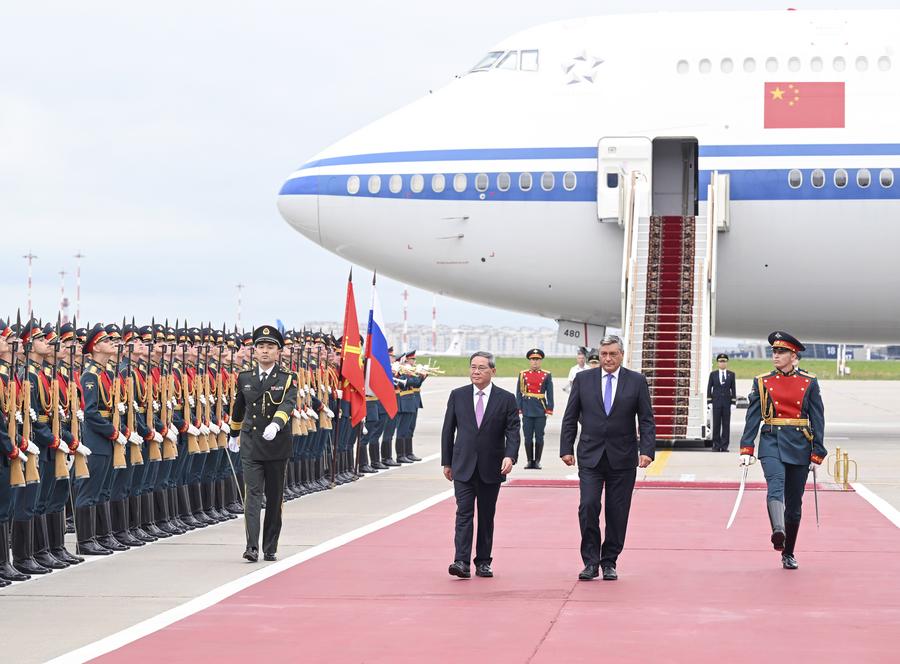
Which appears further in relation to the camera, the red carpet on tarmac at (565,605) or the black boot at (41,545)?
the black boot at (41,545)

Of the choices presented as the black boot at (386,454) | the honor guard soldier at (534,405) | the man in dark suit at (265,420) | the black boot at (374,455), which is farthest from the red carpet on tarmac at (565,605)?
the black boot at (386,454)

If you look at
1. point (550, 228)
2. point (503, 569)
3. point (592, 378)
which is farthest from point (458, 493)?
point (550, 228)

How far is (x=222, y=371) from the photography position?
1324 centimetres

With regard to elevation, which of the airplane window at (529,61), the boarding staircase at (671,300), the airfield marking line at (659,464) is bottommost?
the airfield marking line at (659,464)

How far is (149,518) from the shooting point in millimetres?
12016

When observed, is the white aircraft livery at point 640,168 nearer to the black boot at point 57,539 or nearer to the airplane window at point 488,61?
the airplane window at point 488,61

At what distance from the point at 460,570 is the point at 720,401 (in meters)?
13.3

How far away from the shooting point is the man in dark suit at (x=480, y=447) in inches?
396

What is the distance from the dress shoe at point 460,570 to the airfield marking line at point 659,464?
7.64 m

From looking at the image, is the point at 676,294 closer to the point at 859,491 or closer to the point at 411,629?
the point at 859,491

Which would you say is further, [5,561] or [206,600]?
[5,561]

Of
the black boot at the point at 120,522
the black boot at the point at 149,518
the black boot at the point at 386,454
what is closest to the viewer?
the black boot at the point at 120,522

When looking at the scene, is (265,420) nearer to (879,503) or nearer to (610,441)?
(610,441)

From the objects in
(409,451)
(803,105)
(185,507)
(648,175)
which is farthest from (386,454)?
(803,105)
